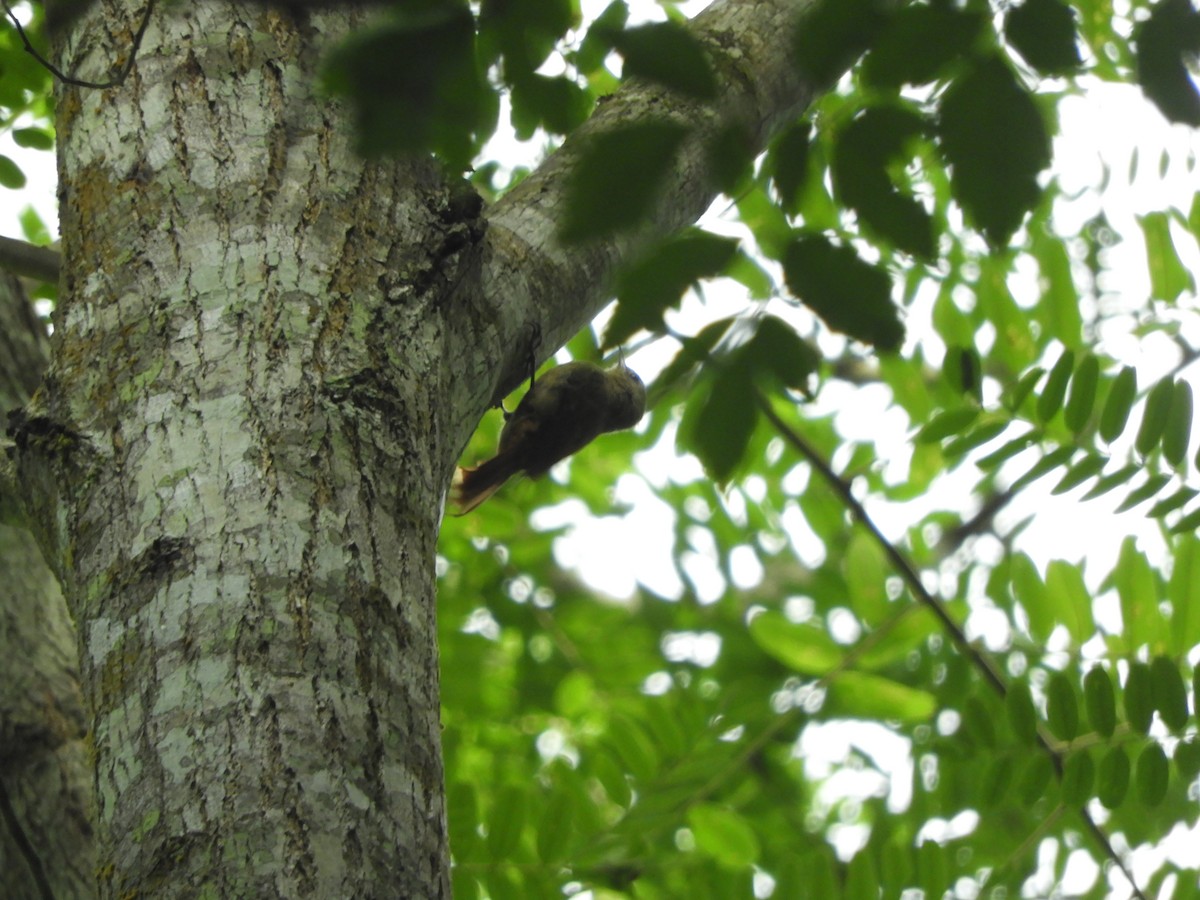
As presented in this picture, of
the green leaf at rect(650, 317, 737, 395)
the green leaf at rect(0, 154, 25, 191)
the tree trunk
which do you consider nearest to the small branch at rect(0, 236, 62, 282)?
the tree trunk

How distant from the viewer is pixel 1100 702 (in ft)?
8.87

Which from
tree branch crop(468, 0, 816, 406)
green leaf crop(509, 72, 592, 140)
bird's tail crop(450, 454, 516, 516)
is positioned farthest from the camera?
bird's tail crop(450, 454, 516, 516)

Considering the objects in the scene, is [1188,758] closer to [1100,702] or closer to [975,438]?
[1100,702]

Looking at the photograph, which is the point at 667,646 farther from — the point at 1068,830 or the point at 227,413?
the point at 227,413

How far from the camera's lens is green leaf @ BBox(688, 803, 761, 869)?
3305 millimetres

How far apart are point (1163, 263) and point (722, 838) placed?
75.9 inches

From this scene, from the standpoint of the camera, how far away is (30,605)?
9.71ft

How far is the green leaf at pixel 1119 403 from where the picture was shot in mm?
2611

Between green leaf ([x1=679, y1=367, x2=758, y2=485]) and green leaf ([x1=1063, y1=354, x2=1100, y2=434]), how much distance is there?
160 cm

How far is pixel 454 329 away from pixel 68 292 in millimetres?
551

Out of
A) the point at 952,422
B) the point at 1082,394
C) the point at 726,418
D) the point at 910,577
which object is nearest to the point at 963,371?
the point at 952,422

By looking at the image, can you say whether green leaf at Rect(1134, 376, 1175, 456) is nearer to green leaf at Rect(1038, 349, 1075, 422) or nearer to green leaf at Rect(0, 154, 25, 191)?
green leaf at Rect(1038, 349, 1075, 422)

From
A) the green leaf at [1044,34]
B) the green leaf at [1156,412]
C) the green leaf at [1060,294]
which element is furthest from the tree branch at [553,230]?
the green leaf at [1060,294]

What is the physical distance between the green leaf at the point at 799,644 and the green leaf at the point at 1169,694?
3.53 feet
